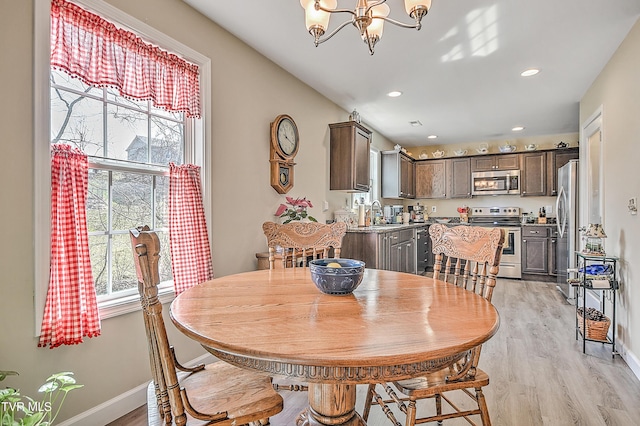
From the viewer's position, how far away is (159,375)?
98 centimetres

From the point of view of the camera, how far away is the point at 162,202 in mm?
2320

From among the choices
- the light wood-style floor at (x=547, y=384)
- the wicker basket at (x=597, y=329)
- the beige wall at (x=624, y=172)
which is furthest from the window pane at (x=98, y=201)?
the wicker basket at (x=597, y=329)

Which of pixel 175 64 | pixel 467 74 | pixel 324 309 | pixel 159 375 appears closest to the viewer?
pixel 159 375

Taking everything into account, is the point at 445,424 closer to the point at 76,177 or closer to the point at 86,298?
the point at 86,298

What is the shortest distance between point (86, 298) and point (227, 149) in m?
1.42

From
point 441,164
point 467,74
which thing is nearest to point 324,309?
point 467,74

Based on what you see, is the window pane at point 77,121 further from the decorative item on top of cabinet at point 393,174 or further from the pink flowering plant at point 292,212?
the decorative item on top of cabinet at point 393,174

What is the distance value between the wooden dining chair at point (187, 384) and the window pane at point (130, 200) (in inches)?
41.0

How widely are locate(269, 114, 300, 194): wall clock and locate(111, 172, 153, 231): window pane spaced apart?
121 centimetres

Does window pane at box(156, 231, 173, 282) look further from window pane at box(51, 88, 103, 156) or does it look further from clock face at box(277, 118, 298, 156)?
clock face at box(277, 118, 298, 156)

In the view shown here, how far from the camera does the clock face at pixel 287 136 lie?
329cm

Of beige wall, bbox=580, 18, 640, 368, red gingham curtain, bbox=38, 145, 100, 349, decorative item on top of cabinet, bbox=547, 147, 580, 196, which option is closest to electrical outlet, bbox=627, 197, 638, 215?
beige wall, bbox=580, 18, 640, 368

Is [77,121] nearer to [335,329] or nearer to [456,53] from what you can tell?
[335,329]

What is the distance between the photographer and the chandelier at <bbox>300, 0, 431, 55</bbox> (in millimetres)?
1538
